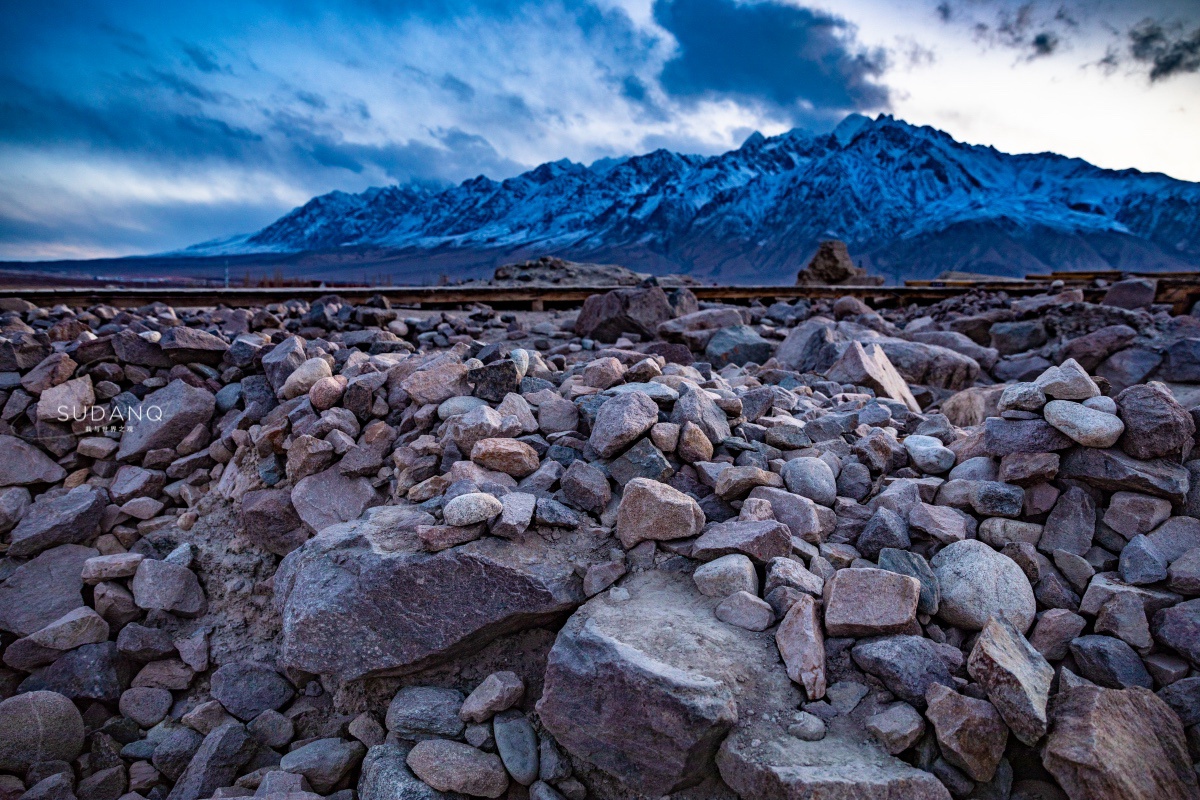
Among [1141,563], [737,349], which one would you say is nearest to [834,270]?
[737,349]

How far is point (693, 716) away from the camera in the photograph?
1.86m

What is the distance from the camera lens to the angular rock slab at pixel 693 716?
1.76m

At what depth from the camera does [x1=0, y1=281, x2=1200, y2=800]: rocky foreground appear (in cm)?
189

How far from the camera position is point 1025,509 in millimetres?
2609

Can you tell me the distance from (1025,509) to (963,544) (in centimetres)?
41

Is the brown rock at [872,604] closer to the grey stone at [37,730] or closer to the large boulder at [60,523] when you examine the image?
the grey stone at [37,730]

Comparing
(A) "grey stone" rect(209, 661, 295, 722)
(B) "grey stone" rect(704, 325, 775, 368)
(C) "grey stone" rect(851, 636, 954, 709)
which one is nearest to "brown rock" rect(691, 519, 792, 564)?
(C) "grey stone" rect(851, 636, 954, 709)

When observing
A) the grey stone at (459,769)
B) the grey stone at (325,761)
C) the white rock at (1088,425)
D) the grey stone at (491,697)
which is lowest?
the grey stone at (325,761)

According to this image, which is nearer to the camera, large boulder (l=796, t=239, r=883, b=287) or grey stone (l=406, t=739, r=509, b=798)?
grey stone (l=406, t=739, r=509, b=798)

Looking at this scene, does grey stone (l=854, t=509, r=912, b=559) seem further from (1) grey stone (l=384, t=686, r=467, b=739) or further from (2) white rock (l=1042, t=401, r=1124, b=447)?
(1) grey stone (l=384, t=686, r=467, b=739)

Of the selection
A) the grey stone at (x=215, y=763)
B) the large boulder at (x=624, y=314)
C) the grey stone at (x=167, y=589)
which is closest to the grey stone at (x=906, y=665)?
the grey stone at (x=215, y=763)

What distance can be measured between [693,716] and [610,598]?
619 mm

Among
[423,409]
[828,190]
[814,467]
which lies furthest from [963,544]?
[828,190]

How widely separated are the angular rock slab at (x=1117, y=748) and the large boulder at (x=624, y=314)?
5.59 meters
